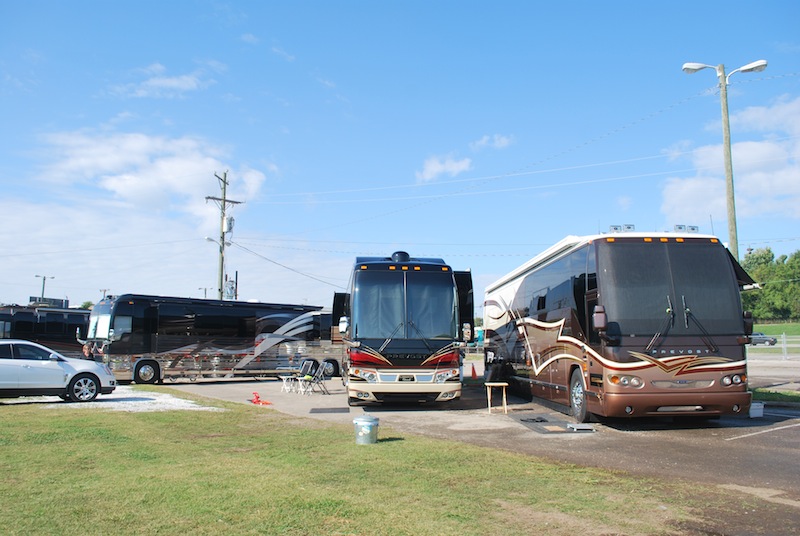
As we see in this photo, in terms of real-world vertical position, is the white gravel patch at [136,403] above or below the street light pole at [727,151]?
below

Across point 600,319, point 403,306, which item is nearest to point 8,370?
point 403,306

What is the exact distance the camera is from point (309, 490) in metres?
6.33

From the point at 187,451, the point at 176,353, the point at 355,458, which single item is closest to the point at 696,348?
the point at 355,458

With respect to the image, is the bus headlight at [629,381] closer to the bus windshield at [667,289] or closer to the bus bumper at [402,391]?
the bus windshield at [667,289]

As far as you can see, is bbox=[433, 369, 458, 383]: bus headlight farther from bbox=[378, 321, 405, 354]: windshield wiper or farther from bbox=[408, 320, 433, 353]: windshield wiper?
bbox=[378, 321, 405, 354]: windshield wiper

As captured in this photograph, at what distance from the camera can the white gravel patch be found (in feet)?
49.2

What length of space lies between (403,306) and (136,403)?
7342 mm

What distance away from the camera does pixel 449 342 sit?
561 inches

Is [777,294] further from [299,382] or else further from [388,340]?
[388,340]

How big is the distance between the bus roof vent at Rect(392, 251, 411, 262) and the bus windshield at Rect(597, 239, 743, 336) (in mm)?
5185

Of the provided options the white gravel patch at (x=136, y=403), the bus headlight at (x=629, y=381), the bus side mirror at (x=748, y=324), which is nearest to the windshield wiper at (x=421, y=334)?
the bus headlight at (x=629, y=381)

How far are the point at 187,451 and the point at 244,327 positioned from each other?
64.2ft

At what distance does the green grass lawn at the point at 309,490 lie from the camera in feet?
17.1

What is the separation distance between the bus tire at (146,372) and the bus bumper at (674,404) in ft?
64.1
